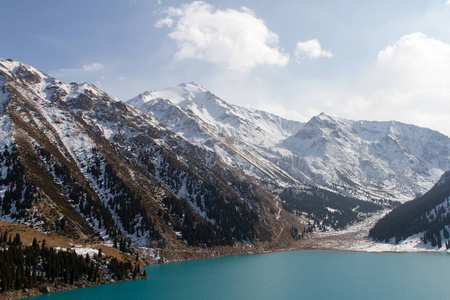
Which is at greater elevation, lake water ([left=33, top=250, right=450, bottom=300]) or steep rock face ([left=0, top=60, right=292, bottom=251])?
steep rock face ([left=0, top=60, right=292, bottom=251])

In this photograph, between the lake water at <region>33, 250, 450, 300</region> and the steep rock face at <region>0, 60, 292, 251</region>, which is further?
the steep rock face at <region>0, 60, 292, 251</region>

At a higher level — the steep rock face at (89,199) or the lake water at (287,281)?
the steep rock face at (89,199)

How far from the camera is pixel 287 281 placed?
107 meters

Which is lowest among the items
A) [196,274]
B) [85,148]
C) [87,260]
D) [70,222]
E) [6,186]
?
[196,274]

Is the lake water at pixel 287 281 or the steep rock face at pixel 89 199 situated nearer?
the lake water at pixel 287 281

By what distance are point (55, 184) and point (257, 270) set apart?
94.8 meters

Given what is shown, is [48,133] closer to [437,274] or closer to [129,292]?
[129,292]

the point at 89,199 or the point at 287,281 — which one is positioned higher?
the point at 89,199

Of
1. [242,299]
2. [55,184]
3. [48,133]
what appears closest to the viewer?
[242,299]

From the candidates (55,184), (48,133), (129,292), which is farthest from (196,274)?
(48,133)

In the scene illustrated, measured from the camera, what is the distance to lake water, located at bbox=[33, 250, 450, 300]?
88.7 meters

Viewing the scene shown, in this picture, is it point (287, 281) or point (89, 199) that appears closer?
point (287, 281)

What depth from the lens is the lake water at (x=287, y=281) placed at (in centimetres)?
8869

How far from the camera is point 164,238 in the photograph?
152125 mm
